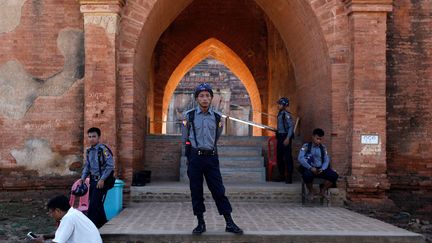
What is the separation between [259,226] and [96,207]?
6.57ft

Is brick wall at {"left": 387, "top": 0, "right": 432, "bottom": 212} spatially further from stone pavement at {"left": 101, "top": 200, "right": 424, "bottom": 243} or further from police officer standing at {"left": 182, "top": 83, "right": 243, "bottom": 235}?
police officer standing at {"left": 182, "top": 83, "right": 243, "bottom": 235}

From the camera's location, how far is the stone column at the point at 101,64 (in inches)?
329

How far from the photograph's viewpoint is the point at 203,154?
217 inches

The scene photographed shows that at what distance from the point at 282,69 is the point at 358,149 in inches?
263

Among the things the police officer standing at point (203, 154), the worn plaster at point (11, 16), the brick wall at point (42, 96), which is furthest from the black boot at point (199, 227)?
the worn plaster at point (11, 16)

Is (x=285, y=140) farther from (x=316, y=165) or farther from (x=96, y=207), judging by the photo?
(x=96, y=207)

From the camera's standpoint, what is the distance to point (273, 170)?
10.2 metres

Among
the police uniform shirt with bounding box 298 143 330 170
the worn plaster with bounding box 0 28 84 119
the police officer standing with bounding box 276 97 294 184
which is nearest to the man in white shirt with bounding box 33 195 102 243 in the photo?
the police uniform shirt with bounding box 298 143 330 170

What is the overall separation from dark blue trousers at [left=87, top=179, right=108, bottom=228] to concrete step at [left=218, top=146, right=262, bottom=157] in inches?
176

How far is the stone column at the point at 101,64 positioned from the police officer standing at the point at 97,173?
6.67 feet

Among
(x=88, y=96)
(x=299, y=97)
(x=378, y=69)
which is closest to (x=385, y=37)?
(x=378, y=69)

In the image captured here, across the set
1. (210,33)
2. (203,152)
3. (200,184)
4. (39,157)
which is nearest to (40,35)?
(39,157)

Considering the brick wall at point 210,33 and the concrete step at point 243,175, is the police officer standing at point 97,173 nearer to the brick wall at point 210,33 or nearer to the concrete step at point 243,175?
the concrete step at point 243,175

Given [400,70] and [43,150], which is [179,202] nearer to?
[43,150]
